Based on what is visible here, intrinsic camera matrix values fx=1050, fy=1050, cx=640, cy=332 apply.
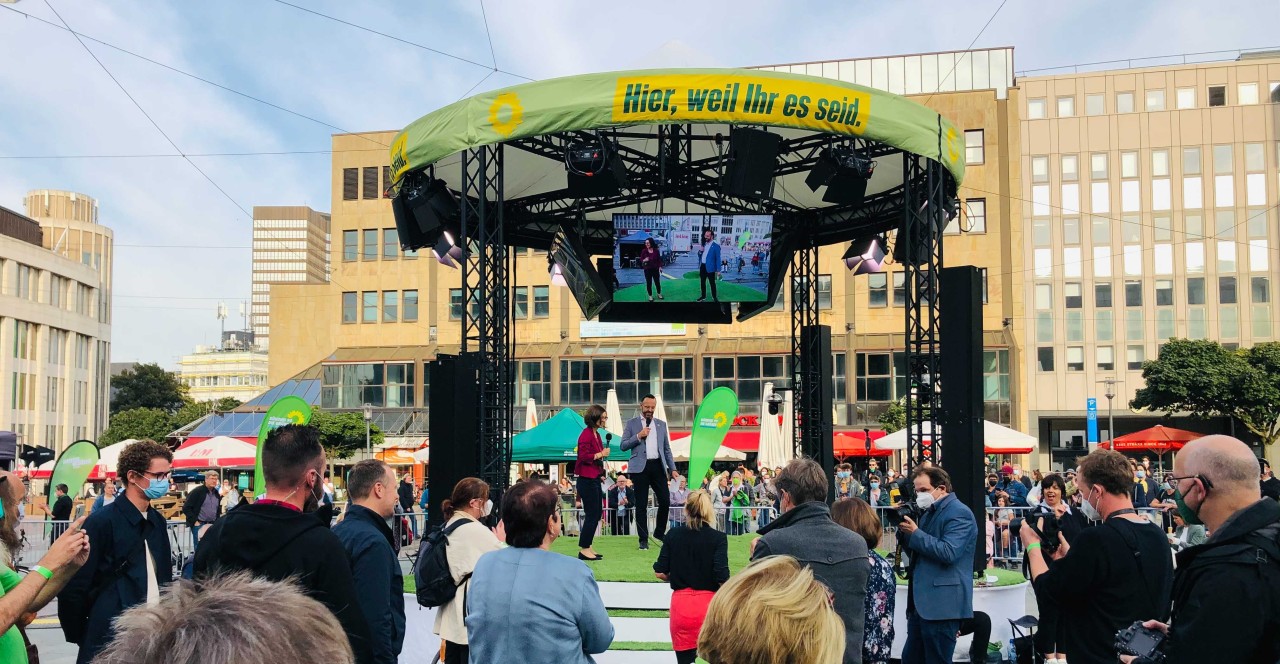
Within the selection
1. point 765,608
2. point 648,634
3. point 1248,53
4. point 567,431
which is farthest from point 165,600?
point 1248,53

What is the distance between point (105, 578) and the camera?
5.01m

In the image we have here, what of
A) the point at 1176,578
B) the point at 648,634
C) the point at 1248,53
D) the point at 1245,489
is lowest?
the point at 648,634

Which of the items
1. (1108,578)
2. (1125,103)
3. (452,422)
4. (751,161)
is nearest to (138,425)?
(1125,103)

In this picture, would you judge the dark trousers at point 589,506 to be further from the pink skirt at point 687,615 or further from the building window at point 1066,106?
the building window at point 1066,106

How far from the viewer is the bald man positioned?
123 inches

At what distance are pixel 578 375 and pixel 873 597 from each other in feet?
138

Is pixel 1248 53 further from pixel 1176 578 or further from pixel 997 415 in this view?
pixel 1176 578

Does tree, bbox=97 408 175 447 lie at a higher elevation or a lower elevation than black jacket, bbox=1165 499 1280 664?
lower

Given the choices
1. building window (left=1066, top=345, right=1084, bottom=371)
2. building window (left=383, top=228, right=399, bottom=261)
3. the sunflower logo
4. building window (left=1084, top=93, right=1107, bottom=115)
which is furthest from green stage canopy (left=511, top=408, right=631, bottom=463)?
building window (left=1084, top=93, right=1107, bottom=115)

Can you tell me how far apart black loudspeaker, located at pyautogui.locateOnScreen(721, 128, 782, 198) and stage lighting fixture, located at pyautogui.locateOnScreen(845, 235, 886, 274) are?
164 inches

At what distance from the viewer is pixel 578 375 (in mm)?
47219

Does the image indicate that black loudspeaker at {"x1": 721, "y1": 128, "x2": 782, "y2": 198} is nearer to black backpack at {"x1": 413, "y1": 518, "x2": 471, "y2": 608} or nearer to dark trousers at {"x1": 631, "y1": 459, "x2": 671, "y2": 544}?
dark trousers at {"x1": 631, "y1": 459, "x2": 671, "y2": 544}

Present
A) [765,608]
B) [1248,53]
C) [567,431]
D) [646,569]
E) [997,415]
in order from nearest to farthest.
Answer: [765,608], [646,569], [567,431], [997,415], [1248,53]

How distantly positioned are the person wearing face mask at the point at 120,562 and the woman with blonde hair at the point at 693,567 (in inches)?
116
